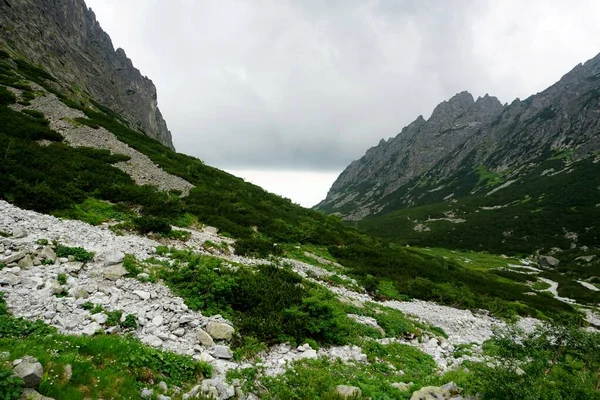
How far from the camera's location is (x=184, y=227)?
23.4 meters

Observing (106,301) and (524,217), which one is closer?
(106,301)

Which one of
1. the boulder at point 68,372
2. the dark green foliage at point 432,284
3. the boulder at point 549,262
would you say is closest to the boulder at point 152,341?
the boulder at point 68,372

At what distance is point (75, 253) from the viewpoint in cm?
1280

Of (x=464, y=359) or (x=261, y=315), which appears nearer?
(x=261, y=315)

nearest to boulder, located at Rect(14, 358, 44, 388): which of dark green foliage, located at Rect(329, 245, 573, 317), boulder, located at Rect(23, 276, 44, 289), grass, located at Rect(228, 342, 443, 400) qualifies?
grass, located at Rect(228, 342, 443, 400)

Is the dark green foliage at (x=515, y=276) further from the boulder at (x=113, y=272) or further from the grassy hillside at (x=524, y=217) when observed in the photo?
the boulder at (x=113, y=272)

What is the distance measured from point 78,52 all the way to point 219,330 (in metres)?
134

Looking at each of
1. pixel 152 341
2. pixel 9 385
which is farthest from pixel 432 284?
pixel 9 385

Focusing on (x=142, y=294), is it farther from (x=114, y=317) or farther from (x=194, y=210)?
(x=194, y=210)

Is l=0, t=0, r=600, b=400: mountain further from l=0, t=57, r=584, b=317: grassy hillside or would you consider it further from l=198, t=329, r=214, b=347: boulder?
l=0, t=57, r=584, b=317: grassy hillside

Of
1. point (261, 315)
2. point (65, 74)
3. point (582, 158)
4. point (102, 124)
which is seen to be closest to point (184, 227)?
point (261, 315)

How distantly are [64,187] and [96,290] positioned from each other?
48.4ft

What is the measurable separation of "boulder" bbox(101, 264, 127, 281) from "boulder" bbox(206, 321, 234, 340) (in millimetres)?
4319

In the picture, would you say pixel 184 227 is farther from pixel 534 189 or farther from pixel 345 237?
pixel 534 189
